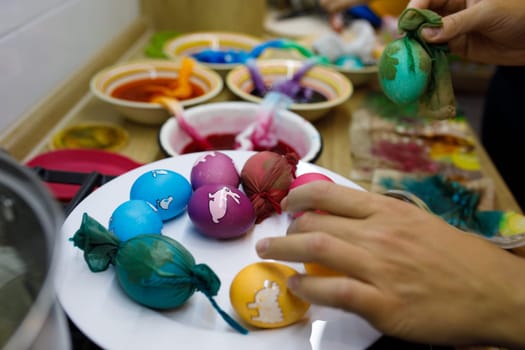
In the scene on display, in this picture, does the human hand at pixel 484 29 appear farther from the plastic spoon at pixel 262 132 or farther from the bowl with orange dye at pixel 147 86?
the bowl with orange dye at pixel 147 86

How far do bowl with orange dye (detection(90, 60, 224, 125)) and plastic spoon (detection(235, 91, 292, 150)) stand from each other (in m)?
0.13

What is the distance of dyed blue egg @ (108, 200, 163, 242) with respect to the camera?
0.48m

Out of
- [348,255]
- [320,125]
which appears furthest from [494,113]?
[348,255]

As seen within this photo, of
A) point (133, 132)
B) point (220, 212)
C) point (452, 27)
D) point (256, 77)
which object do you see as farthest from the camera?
point (256, 77)

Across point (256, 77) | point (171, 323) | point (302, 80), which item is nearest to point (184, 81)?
point (256, 77)

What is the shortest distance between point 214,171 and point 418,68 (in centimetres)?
31

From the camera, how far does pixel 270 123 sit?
859 mm

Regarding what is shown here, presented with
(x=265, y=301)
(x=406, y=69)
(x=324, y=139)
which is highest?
(x=406, y=69)

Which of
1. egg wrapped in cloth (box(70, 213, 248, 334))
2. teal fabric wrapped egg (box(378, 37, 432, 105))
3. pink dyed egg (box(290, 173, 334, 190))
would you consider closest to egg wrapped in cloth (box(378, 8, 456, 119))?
teal fabric wrapped egg (box(378, 37, 432, 105))

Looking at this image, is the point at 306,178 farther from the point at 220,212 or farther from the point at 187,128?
the point at 187,128

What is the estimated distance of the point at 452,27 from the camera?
608 millimetres

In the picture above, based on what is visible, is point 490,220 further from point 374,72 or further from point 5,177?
point 5,177

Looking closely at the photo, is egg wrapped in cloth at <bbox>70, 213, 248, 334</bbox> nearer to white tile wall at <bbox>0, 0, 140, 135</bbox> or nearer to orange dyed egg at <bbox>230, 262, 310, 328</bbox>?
orange dyed egg at <bbox>230, 262, 310, 328</bbox>

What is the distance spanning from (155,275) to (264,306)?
4.1 inches
